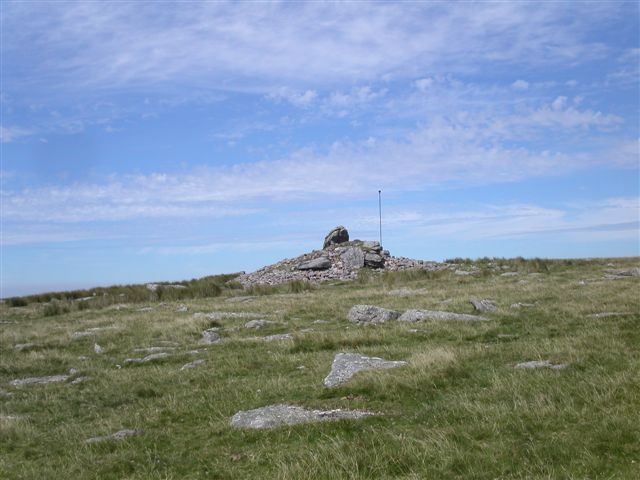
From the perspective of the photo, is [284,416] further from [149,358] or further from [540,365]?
[149,358]

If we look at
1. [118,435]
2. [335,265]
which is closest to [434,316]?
[118,435]

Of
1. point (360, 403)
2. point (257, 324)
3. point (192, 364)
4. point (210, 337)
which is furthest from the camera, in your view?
point (257, 324)

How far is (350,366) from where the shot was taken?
14.4 m

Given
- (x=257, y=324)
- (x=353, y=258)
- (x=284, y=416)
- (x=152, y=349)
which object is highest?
(x=353, y=258)

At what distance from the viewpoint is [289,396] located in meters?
13.0

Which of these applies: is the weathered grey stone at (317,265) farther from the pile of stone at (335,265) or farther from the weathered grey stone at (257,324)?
the weathered grey stone at (257,324)

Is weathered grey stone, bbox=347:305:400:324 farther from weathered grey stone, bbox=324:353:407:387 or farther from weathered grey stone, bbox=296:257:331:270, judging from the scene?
weathered grey stone, bbox=296:257:331:270

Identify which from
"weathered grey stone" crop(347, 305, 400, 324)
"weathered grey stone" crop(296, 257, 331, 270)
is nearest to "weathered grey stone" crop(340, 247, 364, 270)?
"weathered grey stone" crop(296, 257, 331, 270)

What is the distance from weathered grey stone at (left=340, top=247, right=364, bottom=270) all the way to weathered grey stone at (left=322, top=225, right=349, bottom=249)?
8.47m

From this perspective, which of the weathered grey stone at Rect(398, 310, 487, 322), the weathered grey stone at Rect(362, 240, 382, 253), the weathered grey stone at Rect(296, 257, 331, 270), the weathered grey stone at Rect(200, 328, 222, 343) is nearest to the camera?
the weathered grey stone at Rect(398, 310, 487, 322)

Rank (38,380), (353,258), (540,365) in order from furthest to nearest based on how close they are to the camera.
Answer: (353,258), (38,380), (540,365)

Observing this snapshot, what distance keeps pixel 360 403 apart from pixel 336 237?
55.6m

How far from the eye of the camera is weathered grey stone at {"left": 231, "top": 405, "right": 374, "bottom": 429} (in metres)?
11.0

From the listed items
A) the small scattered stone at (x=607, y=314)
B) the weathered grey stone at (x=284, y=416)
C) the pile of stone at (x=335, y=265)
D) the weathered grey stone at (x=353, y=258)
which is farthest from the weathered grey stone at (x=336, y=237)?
the weathered grey stone at (x=284, y=416)
